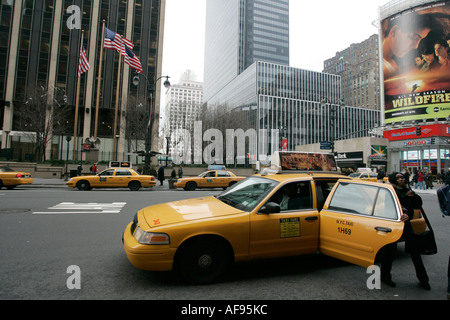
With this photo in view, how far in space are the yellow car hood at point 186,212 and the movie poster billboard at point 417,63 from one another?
4108cm

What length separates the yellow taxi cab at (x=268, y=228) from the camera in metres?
3.36

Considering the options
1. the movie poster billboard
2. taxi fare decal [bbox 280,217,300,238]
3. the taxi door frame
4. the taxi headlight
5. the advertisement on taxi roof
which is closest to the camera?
the taxi headlight

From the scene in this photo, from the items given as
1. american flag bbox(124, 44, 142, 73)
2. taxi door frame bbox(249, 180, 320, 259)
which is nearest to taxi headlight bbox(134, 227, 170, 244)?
taxi door frame bbox(249, 180, 320, 259)

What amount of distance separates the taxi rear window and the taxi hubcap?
208 cm

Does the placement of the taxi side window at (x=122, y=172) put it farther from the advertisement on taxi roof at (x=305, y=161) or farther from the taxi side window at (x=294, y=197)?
the taxi side window at (x=294, y=197)

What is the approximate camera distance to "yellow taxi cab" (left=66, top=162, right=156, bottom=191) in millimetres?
16328

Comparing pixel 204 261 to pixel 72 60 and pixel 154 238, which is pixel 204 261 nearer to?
pixel 154 238

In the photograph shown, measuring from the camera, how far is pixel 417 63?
1507 inches

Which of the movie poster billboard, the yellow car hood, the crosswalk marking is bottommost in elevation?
the crosswalk marking

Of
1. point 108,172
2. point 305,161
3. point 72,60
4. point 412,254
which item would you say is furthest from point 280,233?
point 72,60

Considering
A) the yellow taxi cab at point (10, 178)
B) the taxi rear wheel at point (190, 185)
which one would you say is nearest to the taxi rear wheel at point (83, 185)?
the yellow taxi cab at point (10, 178)

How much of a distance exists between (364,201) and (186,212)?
2.71 meters

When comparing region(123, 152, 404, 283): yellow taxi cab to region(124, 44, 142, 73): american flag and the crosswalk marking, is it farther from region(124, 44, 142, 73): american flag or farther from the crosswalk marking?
region(124, 44, 142, 73): american flag
